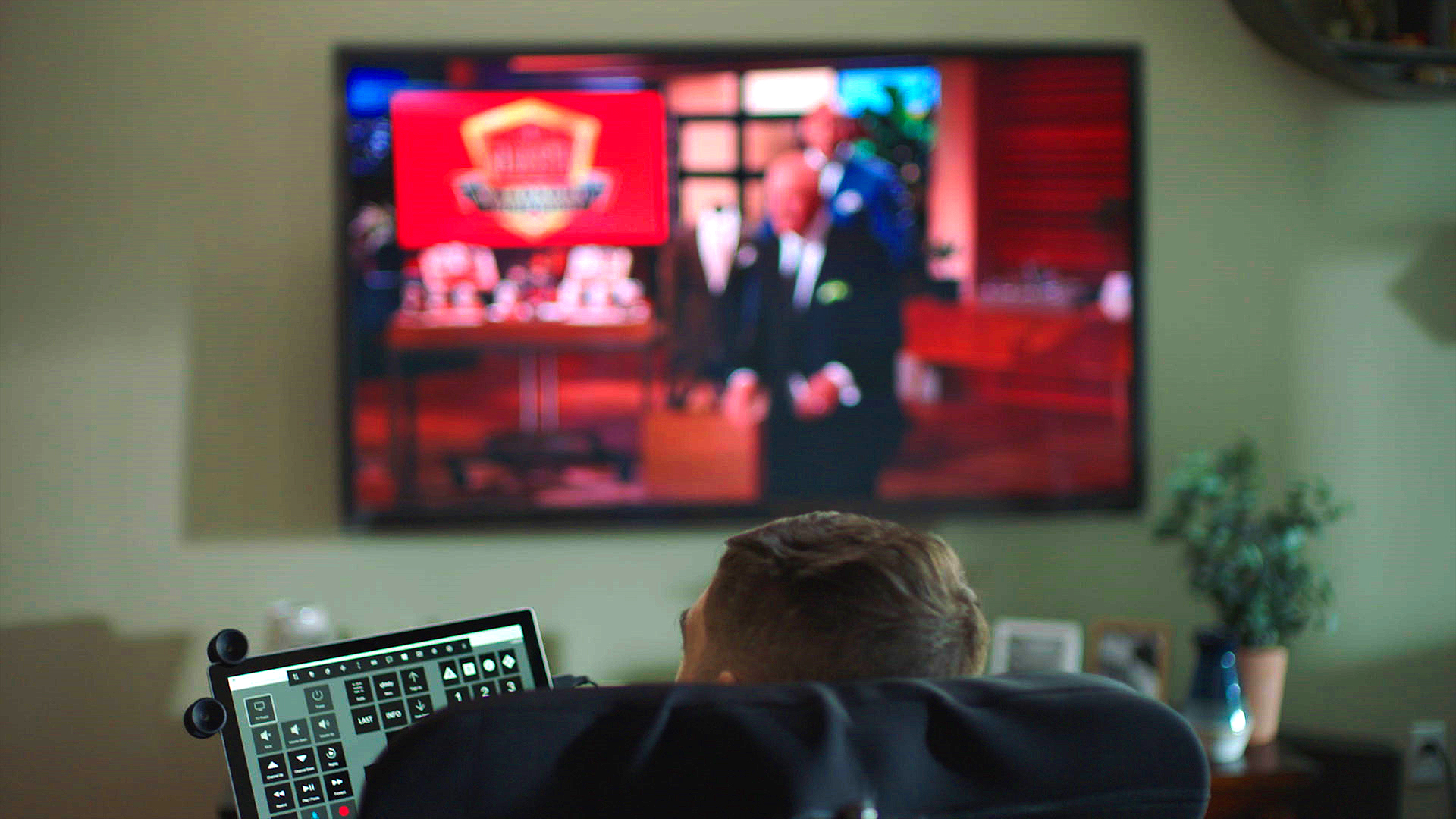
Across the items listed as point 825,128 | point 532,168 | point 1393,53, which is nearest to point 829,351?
point 825,128

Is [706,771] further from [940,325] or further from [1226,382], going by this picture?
[1226,382]

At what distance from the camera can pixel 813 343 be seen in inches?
100

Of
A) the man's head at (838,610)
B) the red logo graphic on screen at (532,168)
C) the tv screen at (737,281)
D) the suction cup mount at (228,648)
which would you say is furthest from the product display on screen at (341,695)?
the red logo graphic on screen at (532,168)

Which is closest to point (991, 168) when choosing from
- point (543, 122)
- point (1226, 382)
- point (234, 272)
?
point (1226, 382)

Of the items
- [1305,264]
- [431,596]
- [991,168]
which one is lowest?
[431,596]

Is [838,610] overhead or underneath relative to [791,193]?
underneath

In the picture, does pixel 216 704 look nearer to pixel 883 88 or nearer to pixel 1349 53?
pixel 883 88

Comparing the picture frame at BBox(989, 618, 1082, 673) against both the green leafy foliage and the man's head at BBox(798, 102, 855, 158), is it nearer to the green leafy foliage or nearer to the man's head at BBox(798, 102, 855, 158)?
the green leafy foliage

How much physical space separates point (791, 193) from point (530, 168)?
1.73ft

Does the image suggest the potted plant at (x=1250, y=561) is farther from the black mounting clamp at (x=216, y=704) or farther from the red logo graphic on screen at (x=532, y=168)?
the black mounting clamp at (x=216, y=704)

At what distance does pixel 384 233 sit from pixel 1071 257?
55.0 inches

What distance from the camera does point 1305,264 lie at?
271 centimetres

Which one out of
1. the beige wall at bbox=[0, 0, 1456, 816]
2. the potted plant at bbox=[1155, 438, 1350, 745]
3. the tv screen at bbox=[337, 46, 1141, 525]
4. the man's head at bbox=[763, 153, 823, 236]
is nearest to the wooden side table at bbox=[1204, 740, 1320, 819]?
the potted plant at bbox=[1155, 438, 1350, 745]

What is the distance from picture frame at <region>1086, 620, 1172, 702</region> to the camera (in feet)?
8.18
